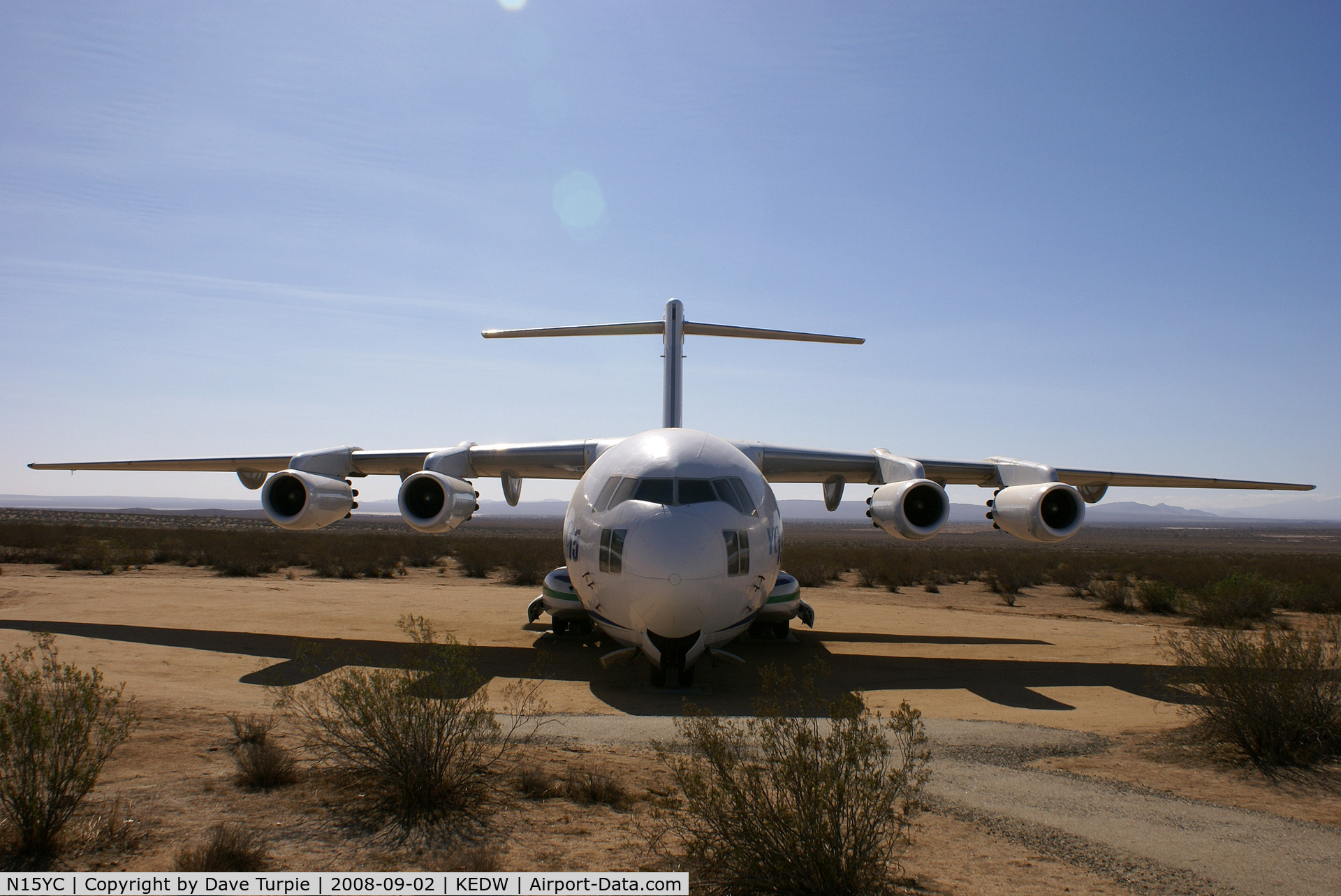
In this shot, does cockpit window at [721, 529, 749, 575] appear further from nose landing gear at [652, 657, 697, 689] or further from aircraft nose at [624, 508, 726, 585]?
nose landing gear at [652, 657, 697, 689]

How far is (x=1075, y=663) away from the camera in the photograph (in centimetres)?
1259

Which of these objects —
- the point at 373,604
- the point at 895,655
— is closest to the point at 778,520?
the point at 895,655

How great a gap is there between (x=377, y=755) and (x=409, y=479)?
8132 mm

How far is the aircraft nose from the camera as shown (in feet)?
27.2

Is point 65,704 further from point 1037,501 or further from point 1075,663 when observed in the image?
point 1075,663

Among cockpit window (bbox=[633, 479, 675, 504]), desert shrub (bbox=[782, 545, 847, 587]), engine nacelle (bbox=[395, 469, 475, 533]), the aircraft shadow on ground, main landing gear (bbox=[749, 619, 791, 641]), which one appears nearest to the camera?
cockpit window (bbox=[633, 479, 675, 504])

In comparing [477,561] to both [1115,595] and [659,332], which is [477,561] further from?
[1115,595]

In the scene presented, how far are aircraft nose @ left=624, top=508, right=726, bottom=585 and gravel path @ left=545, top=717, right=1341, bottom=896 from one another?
1983 mm

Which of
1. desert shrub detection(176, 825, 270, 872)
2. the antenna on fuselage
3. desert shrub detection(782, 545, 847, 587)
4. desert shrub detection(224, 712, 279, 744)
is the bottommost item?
desert shrub detection(782, 545, 847, 587)

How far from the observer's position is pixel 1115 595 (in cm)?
2145

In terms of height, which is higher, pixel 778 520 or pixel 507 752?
pixel 778 520

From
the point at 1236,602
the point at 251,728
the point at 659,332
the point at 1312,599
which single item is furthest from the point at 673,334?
the point at 1312,599

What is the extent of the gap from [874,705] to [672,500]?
3601 millimetres
